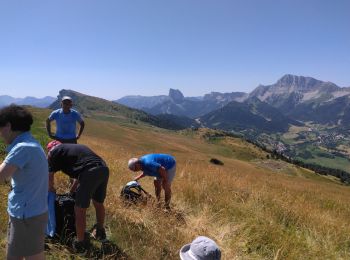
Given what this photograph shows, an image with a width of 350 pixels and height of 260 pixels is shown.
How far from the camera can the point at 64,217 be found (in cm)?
627

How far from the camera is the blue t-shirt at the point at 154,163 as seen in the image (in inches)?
332

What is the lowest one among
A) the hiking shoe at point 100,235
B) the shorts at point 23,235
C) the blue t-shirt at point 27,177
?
the hiking shoe at point 100,235

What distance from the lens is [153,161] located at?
852cm

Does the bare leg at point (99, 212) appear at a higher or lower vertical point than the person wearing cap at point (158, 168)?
lower

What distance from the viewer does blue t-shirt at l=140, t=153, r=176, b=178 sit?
8438mm

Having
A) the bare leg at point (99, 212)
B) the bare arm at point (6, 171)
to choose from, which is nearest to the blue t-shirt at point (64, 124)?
the bare leg at point (99, 212)

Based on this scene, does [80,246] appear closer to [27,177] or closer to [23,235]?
[23,235]

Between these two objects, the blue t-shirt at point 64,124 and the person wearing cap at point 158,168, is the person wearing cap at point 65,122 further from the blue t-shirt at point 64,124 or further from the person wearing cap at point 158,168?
the person wearing cap at point 158,168

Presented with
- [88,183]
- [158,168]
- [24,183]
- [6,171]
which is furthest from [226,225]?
[6,171]

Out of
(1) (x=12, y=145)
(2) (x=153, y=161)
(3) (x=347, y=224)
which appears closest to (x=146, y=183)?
(2) (x=153, y=161)

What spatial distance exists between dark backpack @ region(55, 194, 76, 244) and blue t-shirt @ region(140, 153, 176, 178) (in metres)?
2.28

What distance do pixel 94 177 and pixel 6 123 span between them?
5.92 ft

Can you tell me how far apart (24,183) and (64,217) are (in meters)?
2.27

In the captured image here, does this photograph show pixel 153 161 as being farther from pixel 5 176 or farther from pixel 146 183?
pixel 5 176
